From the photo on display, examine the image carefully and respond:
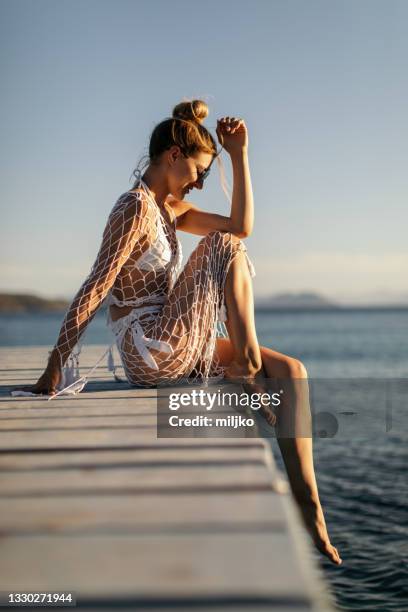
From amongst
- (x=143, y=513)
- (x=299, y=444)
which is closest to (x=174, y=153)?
(x=299, y=444)

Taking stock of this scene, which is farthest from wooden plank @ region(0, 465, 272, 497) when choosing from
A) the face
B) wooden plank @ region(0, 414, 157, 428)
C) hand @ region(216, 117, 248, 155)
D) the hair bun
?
hand @ region(216, 117, 248, 155)

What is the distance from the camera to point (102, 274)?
9.96 ft

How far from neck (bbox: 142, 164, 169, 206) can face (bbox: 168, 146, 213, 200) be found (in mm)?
39

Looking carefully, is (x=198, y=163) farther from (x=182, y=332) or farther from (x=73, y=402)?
(x=73, y=402)

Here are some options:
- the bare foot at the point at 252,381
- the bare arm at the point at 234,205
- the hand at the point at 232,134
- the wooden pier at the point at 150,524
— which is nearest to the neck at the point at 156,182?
the bare arm at the point at 234,205

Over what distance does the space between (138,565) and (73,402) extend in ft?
6.13

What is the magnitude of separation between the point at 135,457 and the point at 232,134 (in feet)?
6.85

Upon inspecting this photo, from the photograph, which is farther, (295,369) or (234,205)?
(234,205)

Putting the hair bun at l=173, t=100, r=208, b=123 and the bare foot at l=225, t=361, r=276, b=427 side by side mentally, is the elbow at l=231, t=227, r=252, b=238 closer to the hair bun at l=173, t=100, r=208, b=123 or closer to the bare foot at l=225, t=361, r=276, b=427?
the hair bun at l=173, t=100, r=208, b=123

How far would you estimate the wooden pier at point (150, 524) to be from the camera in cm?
111

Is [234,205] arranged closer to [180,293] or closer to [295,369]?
[180,293]

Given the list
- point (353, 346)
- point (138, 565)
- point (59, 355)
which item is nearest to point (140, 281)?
point (59, 355)

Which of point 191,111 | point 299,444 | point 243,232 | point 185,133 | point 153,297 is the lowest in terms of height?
point 299,444

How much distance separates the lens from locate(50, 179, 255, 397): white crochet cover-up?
10.0 ft
